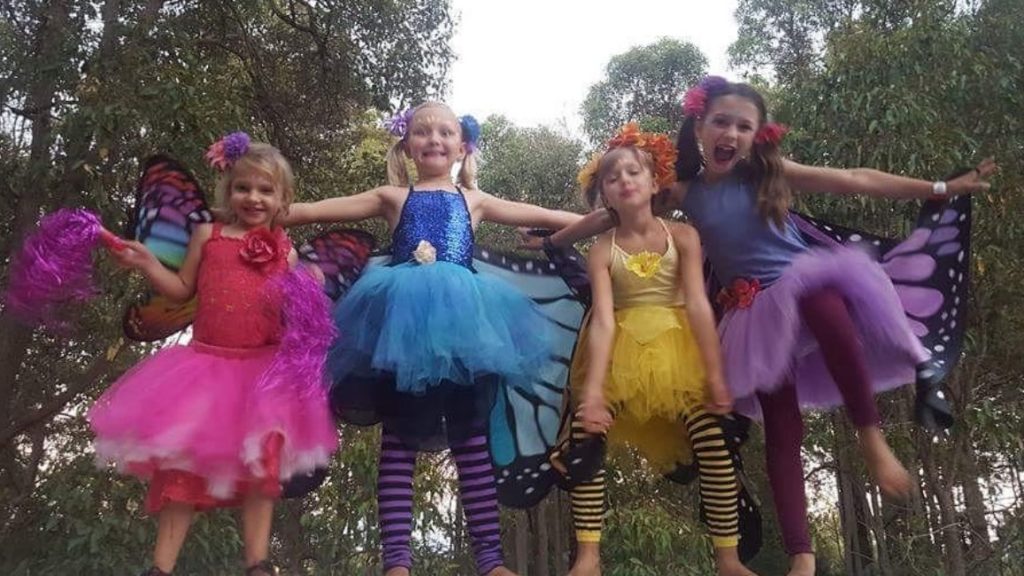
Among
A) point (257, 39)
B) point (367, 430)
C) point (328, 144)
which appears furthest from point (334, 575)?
point (257, 39)

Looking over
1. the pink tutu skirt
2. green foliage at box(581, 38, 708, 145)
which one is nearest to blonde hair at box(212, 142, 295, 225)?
the pink tutu skirt

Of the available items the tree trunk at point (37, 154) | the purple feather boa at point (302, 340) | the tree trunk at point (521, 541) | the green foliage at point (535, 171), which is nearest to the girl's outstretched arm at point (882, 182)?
the purple feather boa at point (302, 340)

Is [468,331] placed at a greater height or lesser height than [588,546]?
greater

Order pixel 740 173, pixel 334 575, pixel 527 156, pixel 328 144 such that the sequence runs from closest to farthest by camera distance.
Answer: pixel 740 173
pixel 328 144
pixel 334 575
pixel 527 156

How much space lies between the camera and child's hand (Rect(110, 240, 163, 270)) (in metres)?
2.49

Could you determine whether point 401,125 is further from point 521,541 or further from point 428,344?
point 521,541

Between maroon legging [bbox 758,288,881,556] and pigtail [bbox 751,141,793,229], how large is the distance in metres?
0.35

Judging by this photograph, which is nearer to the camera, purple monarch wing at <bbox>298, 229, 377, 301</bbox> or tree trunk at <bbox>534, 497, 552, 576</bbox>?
purple monarch wing at <bbox>298, 229, 377, 301</bbox>

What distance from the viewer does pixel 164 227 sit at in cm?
274

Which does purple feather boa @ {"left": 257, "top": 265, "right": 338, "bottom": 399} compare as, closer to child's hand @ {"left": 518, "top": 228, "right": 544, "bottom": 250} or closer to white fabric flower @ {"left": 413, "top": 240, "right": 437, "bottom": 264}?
white fabric flower @ {"left": 413, "top": 240, "right": 437, "bottom": 264}

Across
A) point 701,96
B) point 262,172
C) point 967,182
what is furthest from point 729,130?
point 262,172

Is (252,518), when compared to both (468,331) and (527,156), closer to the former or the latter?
(468,331)

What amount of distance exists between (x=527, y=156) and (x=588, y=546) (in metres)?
7.88

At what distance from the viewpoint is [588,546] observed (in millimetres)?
2588
